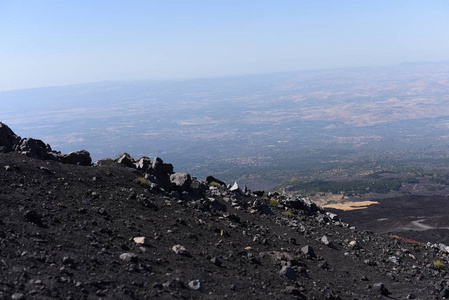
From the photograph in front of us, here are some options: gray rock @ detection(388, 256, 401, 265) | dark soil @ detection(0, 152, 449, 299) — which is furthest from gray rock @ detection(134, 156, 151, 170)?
gray rock @ detection(388, 256, 401, 265)

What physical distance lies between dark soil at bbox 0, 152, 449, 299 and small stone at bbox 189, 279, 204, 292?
0.03 meters

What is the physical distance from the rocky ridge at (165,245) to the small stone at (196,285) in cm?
4

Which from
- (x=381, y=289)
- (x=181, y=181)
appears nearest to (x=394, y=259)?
(x=381, y=289)

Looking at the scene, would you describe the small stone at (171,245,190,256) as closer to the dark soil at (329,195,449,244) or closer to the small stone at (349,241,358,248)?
the small stone at (349,241,358,248)

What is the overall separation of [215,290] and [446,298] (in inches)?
299

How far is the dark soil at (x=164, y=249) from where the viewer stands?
7.73m

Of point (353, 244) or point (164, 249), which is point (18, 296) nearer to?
point (164, 249)

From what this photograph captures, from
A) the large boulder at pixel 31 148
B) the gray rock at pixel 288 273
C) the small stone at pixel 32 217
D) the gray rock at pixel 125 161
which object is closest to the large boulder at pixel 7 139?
the large boulder at pixel 31 148

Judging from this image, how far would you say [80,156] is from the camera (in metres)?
15.5

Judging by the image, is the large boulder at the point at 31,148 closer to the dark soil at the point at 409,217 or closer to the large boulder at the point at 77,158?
the large boulder at the point at 77,158

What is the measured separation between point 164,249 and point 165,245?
0.88 ft

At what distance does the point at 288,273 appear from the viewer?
10.8m

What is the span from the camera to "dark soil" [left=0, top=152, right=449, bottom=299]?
304 inches

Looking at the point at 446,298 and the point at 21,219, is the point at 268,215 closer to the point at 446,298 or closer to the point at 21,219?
the point at 446,298
